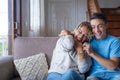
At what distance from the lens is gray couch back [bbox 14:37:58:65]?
2418 mm

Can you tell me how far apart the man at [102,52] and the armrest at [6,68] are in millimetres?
818

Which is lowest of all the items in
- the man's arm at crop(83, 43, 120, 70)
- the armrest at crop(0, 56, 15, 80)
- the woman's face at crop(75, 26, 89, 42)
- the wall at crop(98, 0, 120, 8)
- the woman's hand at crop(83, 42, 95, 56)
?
the armrest at crop(0, 56, 15, 80)

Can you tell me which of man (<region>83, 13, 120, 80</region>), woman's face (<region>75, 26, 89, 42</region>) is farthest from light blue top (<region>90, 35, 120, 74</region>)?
woman's face (<region>75, 26, 89, 42</region>)

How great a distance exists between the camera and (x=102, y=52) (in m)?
2.03

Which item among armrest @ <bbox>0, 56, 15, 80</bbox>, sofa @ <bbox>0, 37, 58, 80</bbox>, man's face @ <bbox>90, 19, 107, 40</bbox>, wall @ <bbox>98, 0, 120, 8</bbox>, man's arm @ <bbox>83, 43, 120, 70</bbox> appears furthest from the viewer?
wall @ <bbox>98, 0, 120, 8</bbox>

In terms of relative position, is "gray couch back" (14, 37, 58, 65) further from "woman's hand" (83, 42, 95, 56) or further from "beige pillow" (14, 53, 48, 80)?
"woman's hand" (83, 42, 95, 56)

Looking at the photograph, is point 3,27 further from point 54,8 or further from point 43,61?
point 54,8

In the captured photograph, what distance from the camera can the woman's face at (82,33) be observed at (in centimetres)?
206

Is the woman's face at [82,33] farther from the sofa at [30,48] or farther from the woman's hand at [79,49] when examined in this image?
the sofa at [30,48]

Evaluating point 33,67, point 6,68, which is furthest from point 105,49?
point 6,68

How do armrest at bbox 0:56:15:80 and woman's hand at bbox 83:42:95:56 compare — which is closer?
woman's hand at bbox 83:42:95:56

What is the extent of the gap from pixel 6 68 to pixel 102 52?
0.96m

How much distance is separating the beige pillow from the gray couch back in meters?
0.08

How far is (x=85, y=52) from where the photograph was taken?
6.54 feet
